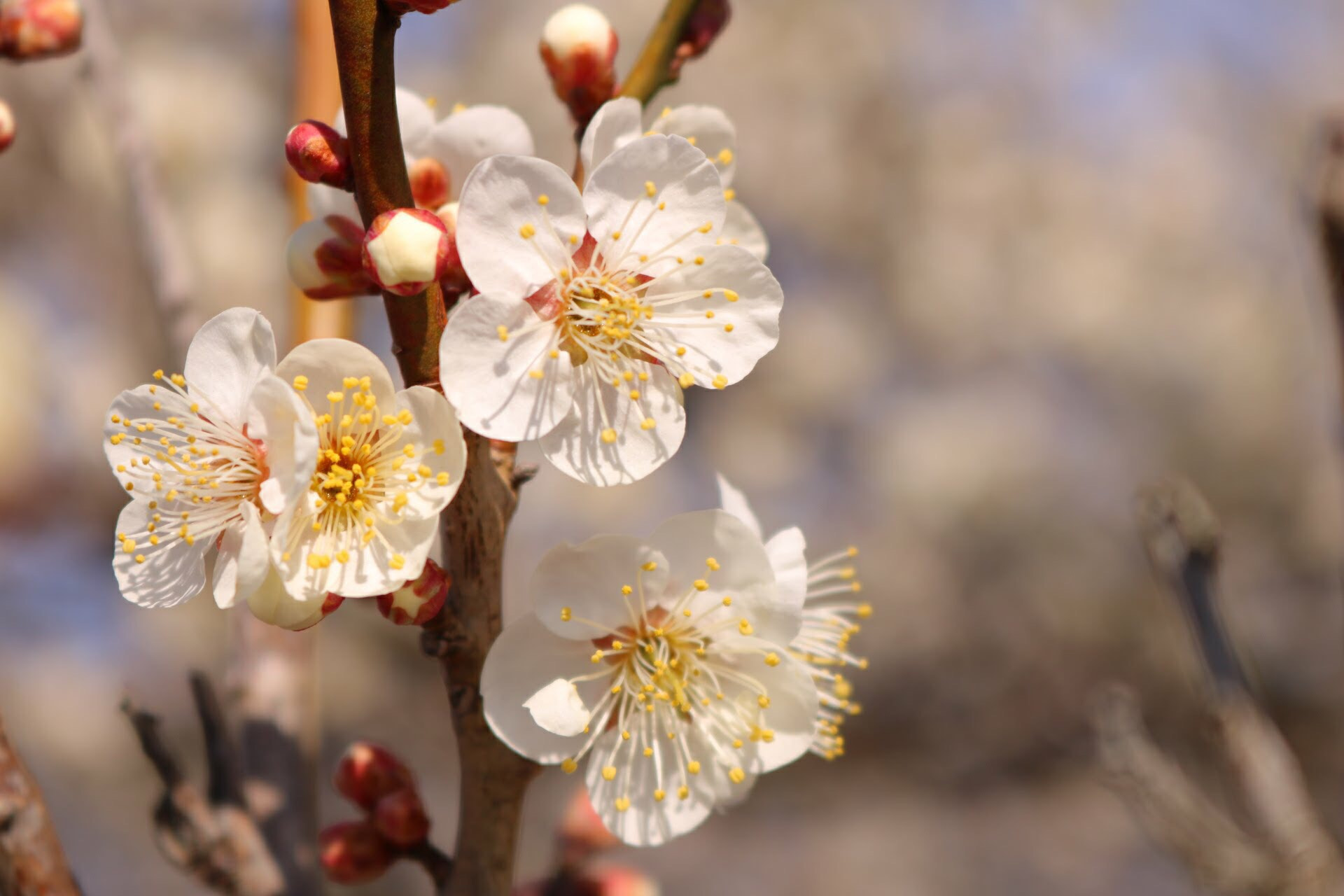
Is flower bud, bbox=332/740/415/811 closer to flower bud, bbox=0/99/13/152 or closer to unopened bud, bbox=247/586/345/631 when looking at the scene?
unopened bud, bbox=247/586/345/631

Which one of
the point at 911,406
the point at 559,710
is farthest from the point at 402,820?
the point at 911,406

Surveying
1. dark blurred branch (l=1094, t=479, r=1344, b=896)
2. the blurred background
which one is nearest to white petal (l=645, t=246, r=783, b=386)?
dark blurred branch (l=1094, t=479, r=1344, b=896)

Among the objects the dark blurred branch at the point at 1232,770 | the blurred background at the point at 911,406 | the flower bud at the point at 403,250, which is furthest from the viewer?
the blurred background at the point at 911,406

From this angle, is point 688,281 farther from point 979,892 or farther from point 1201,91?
point 1201,91

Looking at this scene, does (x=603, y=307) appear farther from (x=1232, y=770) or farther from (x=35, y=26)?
(x=1232, y=770)

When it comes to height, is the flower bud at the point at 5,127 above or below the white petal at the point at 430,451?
above

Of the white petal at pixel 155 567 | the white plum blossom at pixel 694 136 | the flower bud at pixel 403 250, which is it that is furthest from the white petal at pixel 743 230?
the white petal at pixel 155 567

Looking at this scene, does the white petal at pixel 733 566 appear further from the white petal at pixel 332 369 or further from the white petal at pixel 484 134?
the white petal at pixel 484 134
